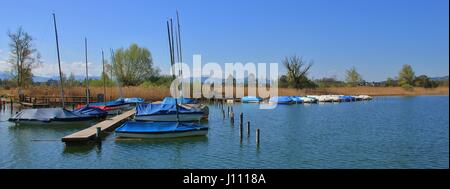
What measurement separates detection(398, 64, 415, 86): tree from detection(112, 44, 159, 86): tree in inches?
2697

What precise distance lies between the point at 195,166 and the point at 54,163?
639 centimetres

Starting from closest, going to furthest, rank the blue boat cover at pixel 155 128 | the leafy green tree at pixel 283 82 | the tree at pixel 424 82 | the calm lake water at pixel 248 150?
the calm lake water at pixel 248 150 → the blue boat cover at pixel 155 128 → the leafy green tree at pixel 283 82 → the tree at pixel 424 82

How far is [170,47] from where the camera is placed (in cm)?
2992

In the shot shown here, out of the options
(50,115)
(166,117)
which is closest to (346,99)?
(166,117)

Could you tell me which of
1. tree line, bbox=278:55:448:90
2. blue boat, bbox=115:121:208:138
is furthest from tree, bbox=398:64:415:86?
blue boat, bbox=115:121:208:138

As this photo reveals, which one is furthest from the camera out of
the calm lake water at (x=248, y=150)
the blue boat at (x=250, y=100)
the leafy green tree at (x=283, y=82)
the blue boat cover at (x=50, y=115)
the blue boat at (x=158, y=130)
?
the leafy green tree at (x=283, y=82)

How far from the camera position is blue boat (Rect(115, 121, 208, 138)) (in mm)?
25031

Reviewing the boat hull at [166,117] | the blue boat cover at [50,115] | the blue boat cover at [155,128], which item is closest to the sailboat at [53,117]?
the blue boat cover at [50,115]

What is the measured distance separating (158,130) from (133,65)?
61220mm

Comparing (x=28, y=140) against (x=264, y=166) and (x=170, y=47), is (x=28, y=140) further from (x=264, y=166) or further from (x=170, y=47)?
(x=264, y=166)

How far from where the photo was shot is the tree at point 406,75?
116 metres

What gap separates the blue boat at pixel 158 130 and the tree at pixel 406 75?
102 m

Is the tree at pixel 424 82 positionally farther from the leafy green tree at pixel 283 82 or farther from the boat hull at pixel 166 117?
the boat hull at pixel 166 117

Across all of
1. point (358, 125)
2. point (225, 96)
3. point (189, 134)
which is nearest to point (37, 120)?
point (189, 134)
